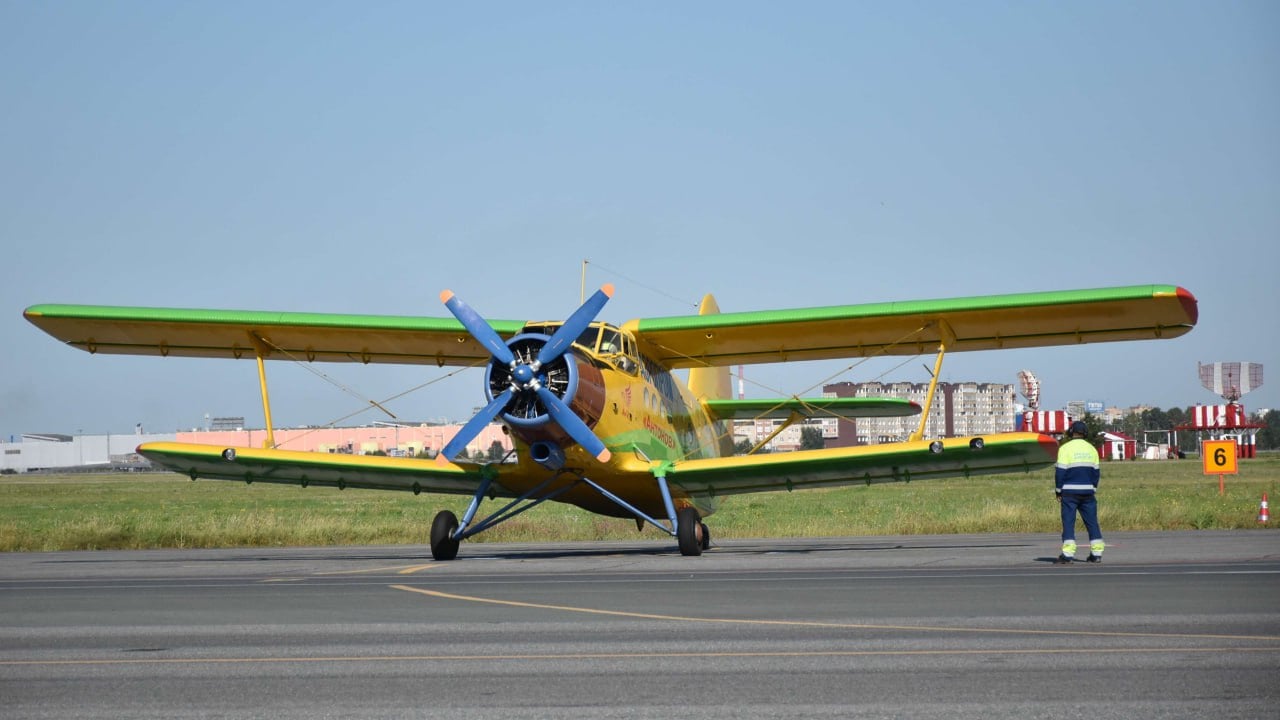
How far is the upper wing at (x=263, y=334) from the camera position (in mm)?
21500

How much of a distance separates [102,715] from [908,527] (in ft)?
69.8

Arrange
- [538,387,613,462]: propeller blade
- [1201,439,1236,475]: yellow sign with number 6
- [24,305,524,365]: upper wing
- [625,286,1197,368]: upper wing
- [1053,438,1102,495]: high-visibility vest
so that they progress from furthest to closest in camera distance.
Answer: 1. [1201,439,1236,475]: yellow sign with number 6
2. [24,305,524,365]: upper wing
3. [625,286,1197,368]: upper wing
4. [538,387,613,462]: propeller blade
5. [1053,438,1102,495]: high-visibility vest

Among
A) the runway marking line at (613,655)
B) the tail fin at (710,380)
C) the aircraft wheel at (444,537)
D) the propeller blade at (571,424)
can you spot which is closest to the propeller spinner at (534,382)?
the propeller blade at (571,424)

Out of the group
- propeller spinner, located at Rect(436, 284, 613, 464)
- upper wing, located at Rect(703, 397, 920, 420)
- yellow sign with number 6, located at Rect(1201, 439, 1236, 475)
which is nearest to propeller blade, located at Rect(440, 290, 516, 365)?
propeller spinner, located at Rect(436, 284, 613, 464)

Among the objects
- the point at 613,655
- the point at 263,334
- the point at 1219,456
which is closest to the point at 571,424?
the point at 263,334

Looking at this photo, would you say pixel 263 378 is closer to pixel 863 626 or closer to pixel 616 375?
pixel 616 375

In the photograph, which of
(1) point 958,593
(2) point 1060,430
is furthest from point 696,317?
(2) point 1060,430

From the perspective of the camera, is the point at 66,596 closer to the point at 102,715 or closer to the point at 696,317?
the point at 102,715

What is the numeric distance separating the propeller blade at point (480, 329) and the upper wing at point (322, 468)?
7.42 feet

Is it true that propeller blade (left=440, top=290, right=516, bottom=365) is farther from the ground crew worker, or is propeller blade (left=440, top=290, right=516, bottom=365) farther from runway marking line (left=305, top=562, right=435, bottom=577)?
the ground crew worker

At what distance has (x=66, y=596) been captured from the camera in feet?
43.1

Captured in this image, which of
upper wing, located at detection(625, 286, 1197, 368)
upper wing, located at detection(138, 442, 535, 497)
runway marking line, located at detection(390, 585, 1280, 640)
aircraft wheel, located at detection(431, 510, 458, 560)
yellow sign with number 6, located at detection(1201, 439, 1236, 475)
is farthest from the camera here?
yellow sign with number 6, located at detection(1201, 439, 1236, 475)

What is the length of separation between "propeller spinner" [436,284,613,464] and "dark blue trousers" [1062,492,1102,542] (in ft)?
20.0

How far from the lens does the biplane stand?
1830 centimetres
